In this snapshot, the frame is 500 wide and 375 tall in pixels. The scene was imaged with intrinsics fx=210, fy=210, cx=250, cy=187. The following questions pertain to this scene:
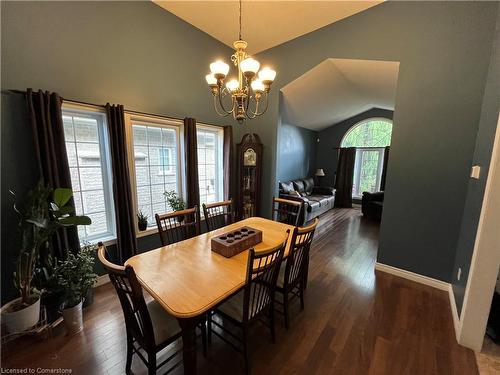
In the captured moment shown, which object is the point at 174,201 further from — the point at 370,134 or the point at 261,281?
the point at 370,134

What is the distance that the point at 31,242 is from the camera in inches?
67.7

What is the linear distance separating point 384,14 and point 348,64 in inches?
27.0

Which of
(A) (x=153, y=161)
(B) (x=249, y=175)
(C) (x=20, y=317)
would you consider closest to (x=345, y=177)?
(B) (x=249, y=175)

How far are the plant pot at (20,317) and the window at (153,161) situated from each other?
1352mm

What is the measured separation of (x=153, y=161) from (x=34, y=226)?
1.51 meters

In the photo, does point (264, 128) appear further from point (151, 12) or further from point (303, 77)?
point (151, 12)

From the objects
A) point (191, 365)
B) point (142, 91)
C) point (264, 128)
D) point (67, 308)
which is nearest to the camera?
point (191, 365)

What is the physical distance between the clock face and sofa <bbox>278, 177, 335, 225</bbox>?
128cm

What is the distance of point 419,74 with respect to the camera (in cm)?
247

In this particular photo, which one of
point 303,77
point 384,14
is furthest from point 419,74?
point 303,77

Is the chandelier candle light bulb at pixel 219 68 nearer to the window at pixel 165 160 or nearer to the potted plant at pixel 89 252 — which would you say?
the window at pixel 165 160

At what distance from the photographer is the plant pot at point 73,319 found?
180cm

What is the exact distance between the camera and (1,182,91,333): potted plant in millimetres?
1667

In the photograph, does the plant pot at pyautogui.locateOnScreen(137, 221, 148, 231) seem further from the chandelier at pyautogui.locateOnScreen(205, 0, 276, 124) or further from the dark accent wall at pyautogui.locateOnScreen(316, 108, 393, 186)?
the dark accent wall at pyautogui.locateOnScreen(316, 108, 393, 186)
